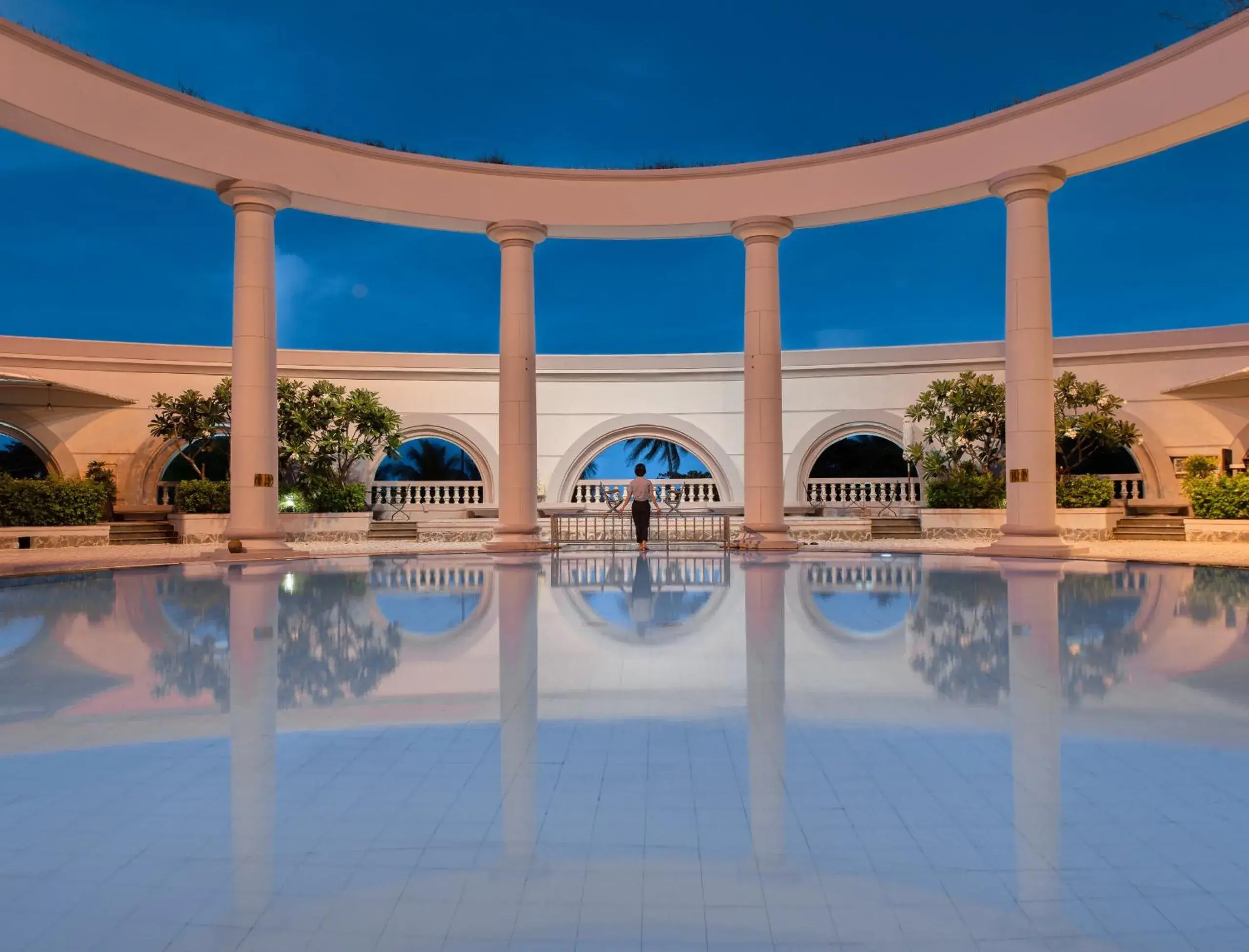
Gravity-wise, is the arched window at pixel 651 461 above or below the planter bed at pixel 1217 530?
above

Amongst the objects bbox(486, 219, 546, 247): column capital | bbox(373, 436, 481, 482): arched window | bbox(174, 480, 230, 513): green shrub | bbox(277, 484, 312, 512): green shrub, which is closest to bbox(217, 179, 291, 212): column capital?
bbox(486, 219, 546, 247): column capital

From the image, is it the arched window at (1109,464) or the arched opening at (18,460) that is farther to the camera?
the arched opening at (18,460)

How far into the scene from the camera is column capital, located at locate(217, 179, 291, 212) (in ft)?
50.1

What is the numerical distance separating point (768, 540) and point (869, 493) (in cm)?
890

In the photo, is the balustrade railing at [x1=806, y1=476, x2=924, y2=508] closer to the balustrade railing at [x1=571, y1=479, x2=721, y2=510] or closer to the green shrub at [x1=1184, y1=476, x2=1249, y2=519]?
the balustrade railing at [x1=571, y1=479, x2=721, y2=510]

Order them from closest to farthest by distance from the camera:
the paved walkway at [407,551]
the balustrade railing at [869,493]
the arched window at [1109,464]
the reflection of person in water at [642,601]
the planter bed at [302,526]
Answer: the reflection of person in water at [642,601], the paved walkway at [407,551], the planter bed at [302,526], the balustrade railing at [869,493], the arched window at [1109,464]

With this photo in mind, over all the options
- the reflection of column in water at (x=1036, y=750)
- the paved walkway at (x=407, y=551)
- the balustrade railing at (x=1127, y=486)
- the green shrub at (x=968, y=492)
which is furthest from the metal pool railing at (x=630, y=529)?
the reflection of column in water at (x=1036, y=750)

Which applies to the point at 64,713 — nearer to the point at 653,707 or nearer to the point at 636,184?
the point at 653,707

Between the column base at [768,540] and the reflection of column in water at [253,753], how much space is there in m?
10.6

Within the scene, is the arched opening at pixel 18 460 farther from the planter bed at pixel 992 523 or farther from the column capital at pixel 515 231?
the planter bed at pixel 992 523

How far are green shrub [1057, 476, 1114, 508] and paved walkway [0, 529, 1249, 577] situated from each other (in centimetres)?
128

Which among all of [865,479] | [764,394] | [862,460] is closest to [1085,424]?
[865,479]

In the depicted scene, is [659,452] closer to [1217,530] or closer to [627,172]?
[627,172]

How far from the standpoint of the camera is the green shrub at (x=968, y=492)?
21547 mm
